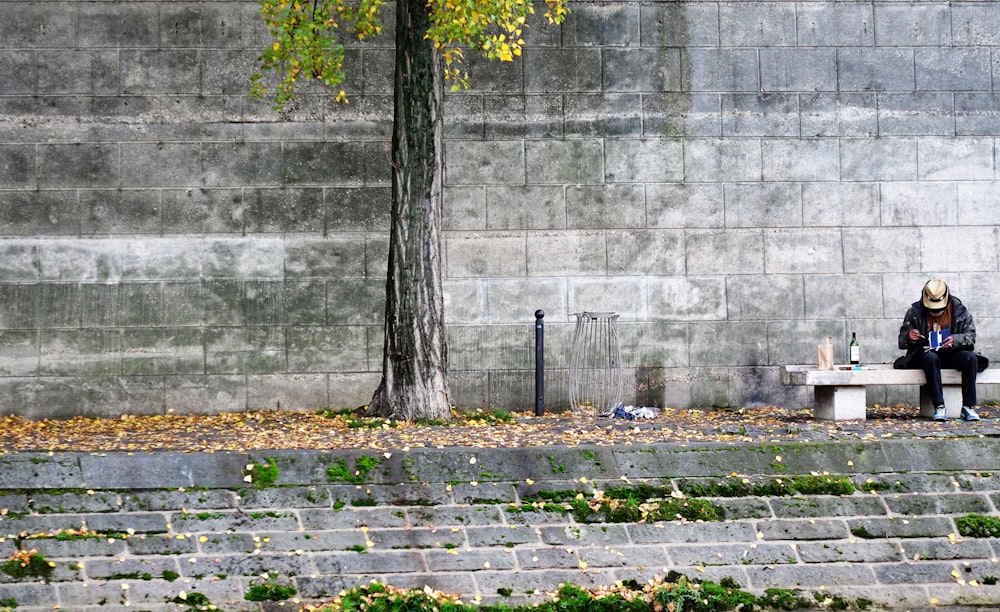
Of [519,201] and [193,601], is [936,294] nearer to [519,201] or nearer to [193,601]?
[519,201]

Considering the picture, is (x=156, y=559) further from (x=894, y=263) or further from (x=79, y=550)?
(x=894, y=263)

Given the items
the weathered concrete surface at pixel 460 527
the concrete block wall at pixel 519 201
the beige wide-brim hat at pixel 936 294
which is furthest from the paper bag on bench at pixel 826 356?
the weathered concrete surface at pixel 460 527

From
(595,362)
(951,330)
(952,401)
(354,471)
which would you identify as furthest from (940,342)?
Answer: (354,471)

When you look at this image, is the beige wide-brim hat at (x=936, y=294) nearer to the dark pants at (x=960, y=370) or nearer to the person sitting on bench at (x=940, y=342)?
the person sitting on bench at (x=940, y=342)

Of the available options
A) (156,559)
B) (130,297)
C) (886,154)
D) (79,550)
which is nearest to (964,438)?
(886,154)

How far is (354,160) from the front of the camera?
1016cm

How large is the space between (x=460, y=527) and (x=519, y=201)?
4.41 meters

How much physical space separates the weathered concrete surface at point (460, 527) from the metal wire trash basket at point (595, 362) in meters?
2.62

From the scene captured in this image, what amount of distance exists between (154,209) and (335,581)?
5.24 meters

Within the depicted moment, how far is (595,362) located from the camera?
398 inches

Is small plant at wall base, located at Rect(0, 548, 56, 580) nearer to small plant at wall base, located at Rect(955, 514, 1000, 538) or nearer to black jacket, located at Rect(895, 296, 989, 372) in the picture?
small plant at wall base, located at Rect(955, 514, 1000, 538)

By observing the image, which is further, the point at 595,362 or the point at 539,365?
the point at 595,362

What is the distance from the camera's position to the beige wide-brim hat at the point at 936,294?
29.5 feet

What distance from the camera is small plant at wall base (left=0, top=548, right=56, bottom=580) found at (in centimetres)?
611
